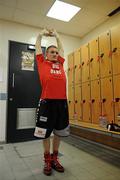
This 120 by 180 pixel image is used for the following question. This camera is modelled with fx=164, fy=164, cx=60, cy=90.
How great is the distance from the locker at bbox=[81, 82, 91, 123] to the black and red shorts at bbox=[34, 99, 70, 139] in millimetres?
1708

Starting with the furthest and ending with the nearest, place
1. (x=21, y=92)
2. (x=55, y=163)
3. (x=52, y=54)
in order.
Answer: (x=21, y=92) < (x=52, y=54) < (x=55, y=163)

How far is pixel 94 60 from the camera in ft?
11.8

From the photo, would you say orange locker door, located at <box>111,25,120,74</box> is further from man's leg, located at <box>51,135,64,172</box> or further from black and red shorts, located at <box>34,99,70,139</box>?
man's leg, located at <box>51,135,64,172</box>

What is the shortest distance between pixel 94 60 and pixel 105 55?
1.17ft

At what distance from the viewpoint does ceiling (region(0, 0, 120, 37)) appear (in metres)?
3.26

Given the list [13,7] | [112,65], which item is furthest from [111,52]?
[13,7]

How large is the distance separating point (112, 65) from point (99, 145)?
1575mm

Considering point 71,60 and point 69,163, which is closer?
point 69,163

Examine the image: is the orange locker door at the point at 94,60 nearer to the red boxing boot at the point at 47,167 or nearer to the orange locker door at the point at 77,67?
the orange locker door at the point at 77,67

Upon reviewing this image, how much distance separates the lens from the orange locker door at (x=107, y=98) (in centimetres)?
306

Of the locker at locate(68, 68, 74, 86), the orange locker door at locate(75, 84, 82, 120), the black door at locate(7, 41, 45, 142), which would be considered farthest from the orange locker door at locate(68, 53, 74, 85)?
the black door at locate(7, 41, 45, 142)

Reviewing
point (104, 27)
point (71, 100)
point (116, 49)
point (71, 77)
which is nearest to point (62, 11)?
point (104, 27)

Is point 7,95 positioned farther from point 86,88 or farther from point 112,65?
point 112,65

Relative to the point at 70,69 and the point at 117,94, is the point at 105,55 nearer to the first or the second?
the point at 117,94
